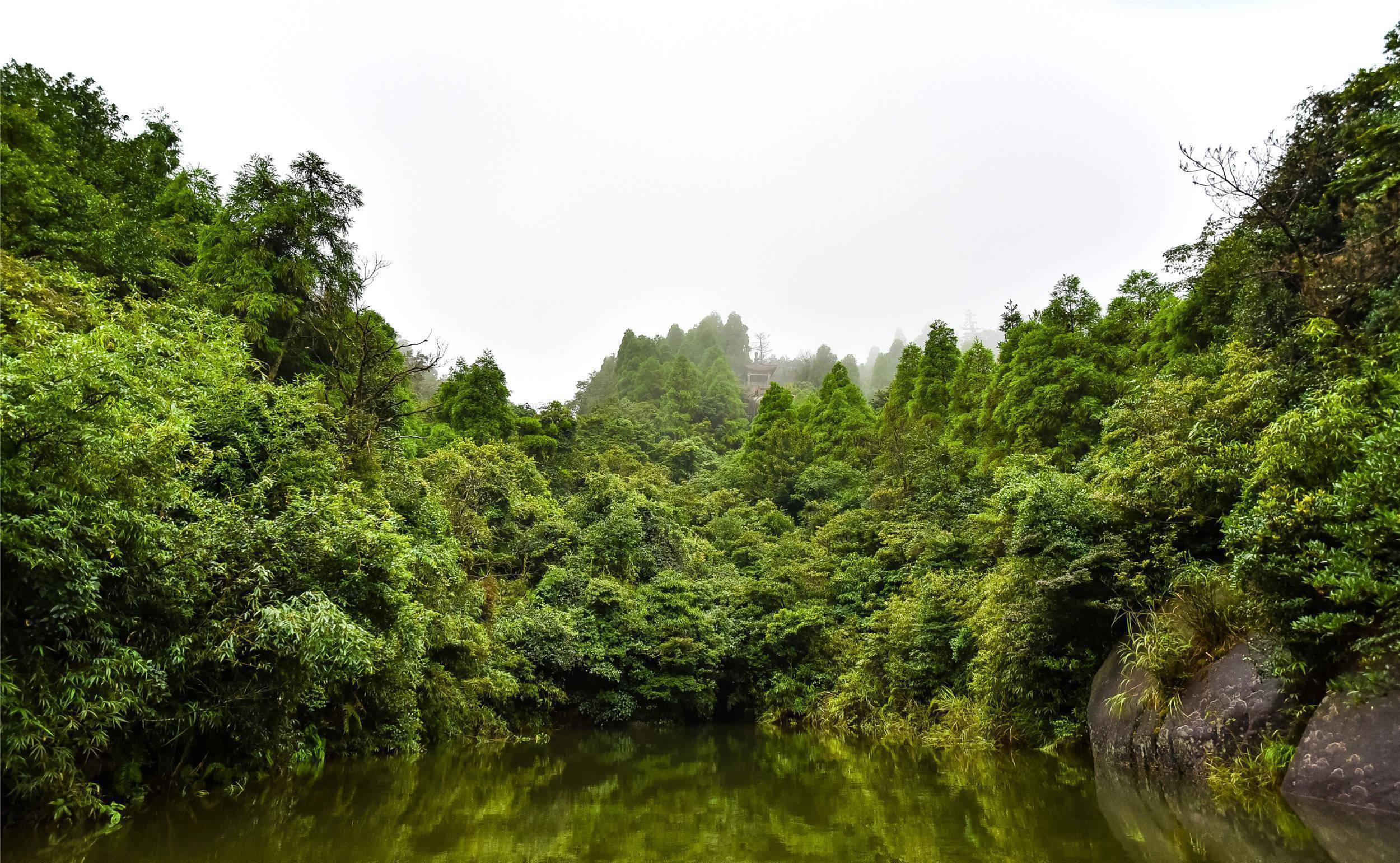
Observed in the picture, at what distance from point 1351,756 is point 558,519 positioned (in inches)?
724

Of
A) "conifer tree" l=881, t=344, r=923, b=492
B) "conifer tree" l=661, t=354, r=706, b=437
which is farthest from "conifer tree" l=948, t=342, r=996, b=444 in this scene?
"conifer tree" l=661, t=354, r=706, b=437

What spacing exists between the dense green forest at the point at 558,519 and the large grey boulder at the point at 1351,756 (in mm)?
350

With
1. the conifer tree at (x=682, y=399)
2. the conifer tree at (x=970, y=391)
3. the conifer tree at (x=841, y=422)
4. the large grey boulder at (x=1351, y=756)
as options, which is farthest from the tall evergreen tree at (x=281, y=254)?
the conifer tree at (x=682, y=399)

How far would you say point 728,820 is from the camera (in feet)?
23.4

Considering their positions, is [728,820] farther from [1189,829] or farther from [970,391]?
[970,391]

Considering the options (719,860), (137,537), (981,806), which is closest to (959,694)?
(981,806)

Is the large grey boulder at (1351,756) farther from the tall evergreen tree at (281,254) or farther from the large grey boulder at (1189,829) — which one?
the tall evergreen tree at (281,254)

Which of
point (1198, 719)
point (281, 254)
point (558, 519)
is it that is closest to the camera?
point (1198, 719)

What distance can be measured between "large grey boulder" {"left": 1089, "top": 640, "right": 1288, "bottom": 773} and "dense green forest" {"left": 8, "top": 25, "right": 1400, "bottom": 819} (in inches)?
13.8

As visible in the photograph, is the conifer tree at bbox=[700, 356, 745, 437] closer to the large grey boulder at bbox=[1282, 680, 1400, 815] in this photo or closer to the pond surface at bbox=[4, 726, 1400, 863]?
the pond surface at bbox=[4, 726, 1400, 863]

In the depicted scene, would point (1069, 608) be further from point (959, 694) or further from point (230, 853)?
point (230, 853)

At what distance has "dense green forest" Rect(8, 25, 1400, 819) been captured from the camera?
6.00 metres

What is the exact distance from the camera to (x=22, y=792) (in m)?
5.52

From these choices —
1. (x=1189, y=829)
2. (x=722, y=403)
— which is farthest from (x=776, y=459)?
(x=1189, y=829)
